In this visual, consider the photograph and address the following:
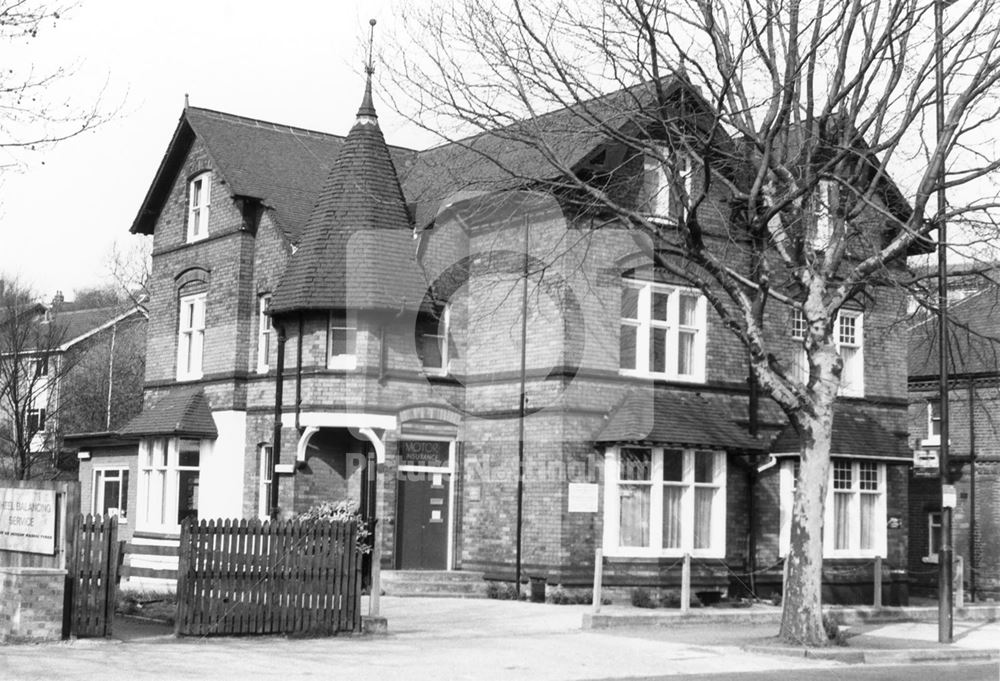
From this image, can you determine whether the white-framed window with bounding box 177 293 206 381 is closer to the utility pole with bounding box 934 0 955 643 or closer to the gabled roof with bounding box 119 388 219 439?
the gabled roof with bounding box 119 388 219 439

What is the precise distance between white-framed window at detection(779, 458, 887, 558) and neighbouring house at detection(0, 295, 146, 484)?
3289cm

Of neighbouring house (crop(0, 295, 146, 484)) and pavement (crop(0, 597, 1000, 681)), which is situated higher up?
neighbouring house (crop(0, 295, 146, 484))

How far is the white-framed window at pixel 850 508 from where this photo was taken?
93.7 feet

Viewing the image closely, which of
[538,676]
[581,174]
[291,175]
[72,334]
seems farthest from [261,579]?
[72,334]

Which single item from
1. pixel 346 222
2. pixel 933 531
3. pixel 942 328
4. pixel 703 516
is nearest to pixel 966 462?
pixel 933 531

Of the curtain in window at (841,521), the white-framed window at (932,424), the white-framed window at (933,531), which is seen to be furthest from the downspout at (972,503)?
the curtain in window at (841,521)

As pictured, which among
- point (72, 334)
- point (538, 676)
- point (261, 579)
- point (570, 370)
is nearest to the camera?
point (538, 676)

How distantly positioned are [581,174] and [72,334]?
4617cm

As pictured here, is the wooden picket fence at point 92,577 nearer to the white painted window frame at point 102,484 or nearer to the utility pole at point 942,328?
the utility pole at point 942,328

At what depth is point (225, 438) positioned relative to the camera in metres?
29.8

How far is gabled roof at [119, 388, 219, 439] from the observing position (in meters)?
29.9

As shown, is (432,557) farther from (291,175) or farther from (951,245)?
(951,245)

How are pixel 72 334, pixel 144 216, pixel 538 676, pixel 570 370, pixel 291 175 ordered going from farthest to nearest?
pixel 72 334, pixel 144 216, pixel 291 175, pixel 570 370, pixel 538 676

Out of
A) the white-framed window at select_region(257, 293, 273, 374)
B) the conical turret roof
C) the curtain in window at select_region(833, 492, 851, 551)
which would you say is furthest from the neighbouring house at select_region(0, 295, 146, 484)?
the curtain in window at select_region(833, 492, 851, 551)
